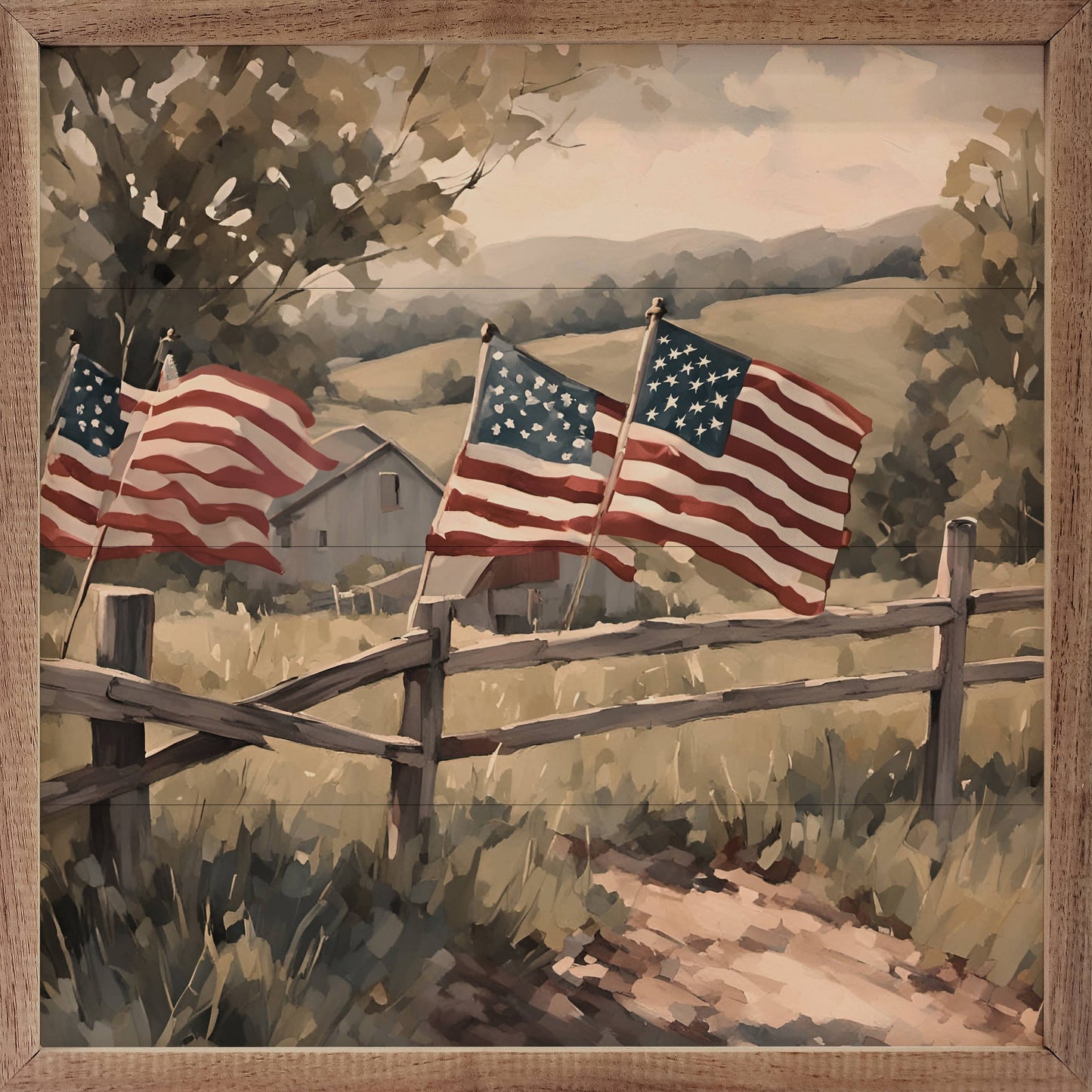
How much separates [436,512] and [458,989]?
2.37 ft

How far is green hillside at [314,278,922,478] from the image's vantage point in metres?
1.29

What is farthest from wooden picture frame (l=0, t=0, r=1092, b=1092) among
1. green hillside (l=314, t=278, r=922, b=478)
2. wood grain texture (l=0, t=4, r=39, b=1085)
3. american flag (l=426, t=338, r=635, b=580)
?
american flag (l=426, t=338, r=635, b=580)

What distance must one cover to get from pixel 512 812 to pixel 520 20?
1.18 meters

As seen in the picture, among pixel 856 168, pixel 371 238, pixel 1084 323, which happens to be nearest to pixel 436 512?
pixel 371 238

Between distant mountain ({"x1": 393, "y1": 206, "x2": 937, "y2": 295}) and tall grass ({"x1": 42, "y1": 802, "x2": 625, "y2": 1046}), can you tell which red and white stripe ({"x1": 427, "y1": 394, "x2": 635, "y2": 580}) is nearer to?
distant mountain ({"x1": 393, "y1": 206, "x2": 937, "y2": 295})

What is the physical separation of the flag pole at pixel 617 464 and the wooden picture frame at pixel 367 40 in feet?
1.40

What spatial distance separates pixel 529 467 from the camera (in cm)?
130

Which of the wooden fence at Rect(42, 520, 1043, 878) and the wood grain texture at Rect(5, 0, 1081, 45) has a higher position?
the wood grain texture at Rect(5, 0, 1081, 45)

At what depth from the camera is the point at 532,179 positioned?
128 centimetres

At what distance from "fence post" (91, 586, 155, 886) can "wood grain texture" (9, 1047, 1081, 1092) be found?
0.90 feet

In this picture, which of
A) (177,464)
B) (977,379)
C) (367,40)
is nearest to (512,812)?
(177,464)

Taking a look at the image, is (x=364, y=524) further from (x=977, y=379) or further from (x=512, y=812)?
(x=977, y=379)

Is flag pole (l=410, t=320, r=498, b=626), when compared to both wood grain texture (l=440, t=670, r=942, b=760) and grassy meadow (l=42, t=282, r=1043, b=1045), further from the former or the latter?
wood grain texture (l=440, t=670, r=942, b=760)

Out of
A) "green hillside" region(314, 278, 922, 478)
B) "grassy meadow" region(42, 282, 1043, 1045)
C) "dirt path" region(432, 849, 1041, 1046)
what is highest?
"green hillside" region(314, 278, 922, 478)
